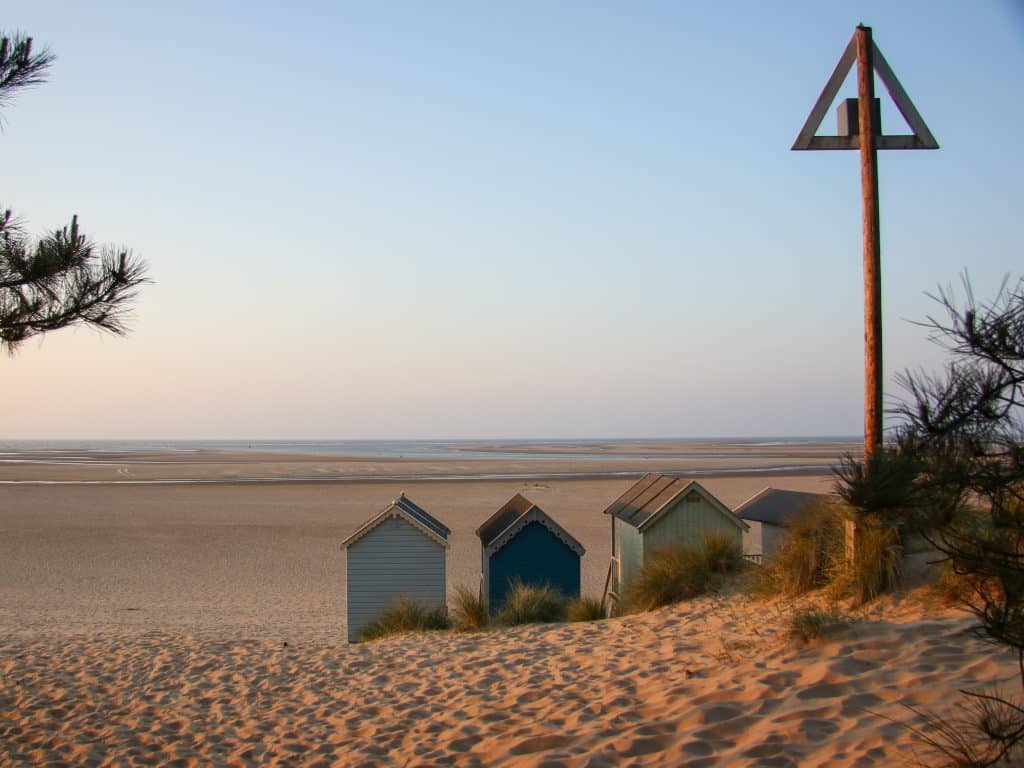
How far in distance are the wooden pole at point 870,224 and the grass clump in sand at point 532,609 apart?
5330mm

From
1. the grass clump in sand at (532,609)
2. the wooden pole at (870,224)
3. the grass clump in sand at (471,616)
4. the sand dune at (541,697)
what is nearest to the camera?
the sand dune at (541,697)

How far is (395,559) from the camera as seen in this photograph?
49.6ft

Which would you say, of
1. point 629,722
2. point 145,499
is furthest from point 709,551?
point 145,499

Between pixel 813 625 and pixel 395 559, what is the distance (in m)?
9.33

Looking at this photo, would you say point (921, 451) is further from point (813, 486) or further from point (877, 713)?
point (813, 486)

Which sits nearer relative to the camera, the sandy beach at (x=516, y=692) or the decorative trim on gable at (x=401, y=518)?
the sandy beach at (x=516, y=692)

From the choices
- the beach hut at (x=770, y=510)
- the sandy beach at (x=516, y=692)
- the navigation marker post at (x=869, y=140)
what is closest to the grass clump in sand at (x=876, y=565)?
the sandy beach at (x=516, y=692)

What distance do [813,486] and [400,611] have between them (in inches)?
1642

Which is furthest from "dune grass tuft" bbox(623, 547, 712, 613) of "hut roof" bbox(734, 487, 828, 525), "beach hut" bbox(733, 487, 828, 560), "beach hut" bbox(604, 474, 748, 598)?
"hut roof" bbox(734, 487, 828, 525)

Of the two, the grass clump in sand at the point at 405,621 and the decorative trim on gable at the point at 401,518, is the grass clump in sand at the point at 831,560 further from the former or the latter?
the decorative trim on gable at the point at 401,518

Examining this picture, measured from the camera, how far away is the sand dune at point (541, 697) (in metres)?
5.65

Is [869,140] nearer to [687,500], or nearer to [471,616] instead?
[687,500]

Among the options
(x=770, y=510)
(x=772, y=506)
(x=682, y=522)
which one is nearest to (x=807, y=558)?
(x=682, y=522)

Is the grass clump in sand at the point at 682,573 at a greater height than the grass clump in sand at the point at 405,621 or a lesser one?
greater
